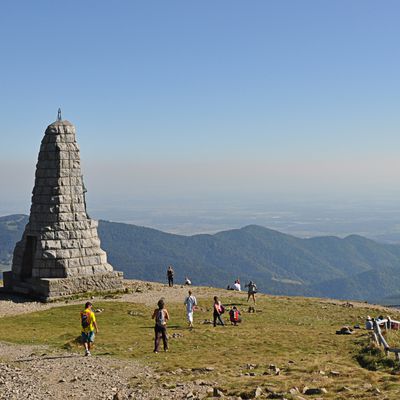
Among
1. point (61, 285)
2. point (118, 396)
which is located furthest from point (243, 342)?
point (61, 285)

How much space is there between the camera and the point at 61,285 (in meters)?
40.0

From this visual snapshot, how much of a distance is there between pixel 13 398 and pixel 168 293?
1109 inches

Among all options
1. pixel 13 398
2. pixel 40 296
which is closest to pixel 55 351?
pixel 13 398

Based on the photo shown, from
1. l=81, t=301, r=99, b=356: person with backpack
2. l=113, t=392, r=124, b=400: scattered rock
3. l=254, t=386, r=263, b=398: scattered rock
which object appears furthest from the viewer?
l=81, t=301, r=99, b=356: person with backpack

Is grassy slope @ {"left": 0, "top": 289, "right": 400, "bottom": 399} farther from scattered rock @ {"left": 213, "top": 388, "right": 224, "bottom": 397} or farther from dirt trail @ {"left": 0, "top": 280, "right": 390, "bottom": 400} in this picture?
dirt trail @ {"left": 0, "top": 280, "right": 390, "bottom": 400}

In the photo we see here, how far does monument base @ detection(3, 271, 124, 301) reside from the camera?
130 feet

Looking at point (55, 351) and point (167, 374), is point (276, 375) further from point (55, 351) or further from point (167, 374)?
point (55, 351)

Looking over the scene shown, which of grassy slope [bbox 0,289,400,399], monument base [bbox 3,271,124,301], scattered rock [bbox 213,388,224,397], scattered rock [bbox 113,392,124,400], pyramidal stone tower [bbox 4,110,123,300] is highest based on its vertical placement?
pyramidal stone tower [bbox 4,110,123,300]

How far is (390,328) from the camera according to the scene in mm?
28484

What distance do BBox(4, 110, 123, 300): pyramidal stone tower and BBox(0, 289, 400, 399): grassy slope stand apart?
5403mm

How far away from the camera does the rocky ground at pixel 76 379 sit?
16.6m

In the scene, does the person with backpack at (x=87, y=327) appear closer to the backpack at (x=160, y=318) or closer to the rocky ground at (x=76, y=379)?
the rocky ground at (x=76, y=379)

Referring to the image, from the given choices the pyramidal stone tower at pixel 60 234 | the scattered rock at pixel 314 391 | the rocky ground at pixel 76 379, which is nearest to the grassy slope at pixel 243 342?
the scattered rock at pixel 314 391

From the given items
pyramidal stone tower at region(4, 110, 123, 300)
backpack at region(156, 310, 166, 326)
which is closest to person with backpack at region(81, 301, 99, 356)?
backpack at region(156, 310, 166, 326)
